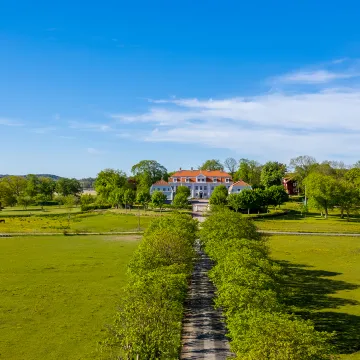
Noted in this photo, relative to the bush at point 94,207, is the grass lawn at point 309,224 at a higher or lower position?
lower

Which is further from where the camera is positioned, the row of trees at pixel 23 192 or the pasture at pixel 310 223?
the row of trees at pixel 23 192

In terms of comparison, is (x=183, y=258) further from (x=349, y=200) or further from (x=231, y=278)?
(x=349, y=200)

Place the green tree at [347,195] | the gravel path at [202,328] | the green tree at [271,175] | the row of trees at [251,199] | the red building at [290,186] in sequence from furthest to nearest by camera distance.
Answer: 1. the red building at [290,186]
2. the green tree at [271,175]
3. the row of trees at [251,199]
4. the green tree at [347,195]
5. the gravel path at [202,328]

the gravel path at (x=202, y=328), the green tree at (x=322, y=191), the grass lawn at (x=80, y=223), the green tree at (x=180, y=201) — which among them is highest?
the green tree at (x=322, y=191)

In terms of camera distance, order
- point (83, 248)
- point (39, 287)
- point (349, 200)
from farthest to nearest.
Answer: point (349, 200), point (83, 248), point (39, 287)

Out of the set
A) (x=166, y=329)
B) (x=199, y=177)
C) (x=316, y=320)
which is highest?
(x=199, y=177)

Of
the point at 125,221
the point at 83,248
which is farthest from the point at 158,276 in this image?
the point at 125,221

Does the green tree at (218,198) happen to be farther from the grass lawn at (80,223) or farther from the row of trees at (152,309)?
the row of trees at (152,309)

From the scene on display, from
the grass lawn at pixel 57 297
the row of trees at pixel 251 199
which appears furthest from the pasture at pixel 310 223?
the grass lawn at pixel 57 297
